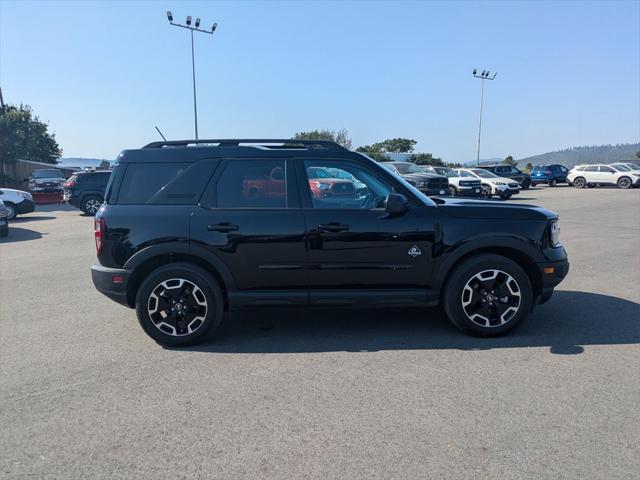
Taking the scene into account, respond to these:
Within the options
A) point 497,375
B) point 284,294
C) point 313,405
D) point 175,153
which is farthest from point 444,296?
point 175,153

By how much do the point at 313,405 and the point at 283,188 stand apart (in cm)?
210

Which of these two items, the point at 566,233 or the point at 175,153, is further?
the point at 566,233

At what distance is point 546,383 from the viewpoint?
370 cm

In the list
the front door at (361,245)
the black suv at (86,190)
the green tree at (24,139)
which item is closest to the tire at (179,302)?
the front door at (361,245)

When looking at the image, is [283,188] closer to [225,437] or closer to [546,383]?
[225,437]

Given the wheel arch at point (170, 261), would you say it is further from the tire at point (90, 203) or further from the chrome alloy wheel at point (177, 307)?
the tire at point (90, 203)

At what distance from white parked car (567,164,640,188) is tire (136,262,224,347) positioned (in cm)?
3367

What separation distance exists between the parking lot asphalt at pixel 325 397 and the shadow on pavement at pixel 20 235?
7536 millimetres

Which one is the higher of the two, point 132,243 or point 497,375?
point 132,243

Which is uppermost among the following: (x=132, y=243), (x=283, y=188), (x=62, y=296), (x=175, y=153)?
(x=175, y=153)

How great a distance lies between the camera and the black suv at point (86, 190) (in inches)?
741

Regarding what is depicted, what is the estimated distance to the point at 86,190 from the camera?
1886cm

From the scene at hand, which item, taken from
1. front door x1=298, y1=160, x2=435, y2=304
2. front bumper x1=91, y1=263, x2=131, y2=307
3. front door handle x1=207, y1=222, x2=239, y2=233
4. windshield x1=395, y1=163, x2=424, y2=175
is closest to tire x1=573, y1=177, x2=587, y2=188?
windshield x1=395, y1=163, x2=424, y2=175

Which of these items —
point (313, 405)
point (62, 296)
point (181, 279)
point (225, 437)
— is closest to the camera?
point (225, 437)
